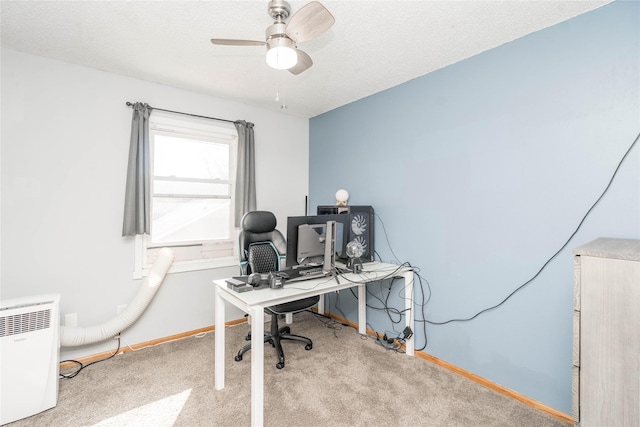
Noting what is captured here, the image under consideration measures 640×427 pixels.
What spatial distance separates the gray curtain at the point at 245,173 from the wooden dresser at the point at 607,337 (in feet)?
9.54

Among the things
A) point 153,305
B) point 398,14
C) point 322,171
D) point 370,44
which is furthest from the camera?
point 322,171

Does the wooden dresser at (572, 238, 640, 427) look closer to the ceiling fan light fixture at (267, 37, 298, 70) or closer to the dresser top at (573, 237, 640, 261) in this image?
the dresser top at (573, 237, 640, 261)

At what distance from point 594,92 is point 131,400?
144 inches

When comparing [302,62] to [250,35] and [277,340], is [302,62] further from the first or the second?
[277,340]

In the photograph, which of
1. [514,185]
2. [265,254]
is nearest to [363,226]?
[265,254]

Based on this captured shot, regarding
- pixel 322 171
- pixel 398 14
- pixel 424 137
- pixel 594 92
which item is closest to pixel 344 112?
pixel 322 171

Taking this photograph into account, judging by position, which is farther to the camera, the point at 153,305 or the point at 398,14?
the point at 153,305

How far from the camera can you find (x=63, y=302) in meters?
2.42

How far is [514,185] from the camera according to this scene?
206cm

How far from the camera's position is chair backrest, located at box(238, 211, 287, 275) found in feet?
8.50

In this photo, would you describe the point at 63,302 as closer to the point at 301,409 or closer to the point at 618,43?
the point at 301,409

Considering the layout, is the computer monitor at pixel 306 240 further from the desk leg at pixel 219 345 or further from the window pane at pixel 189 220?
the window pane at pixel 189 220

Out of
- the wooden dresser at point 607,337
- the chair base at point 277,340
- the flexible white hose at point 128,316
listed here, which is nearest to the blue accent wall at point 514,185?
the wooden dresser at point 607,337

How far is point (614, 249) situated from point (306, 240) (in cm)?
176
